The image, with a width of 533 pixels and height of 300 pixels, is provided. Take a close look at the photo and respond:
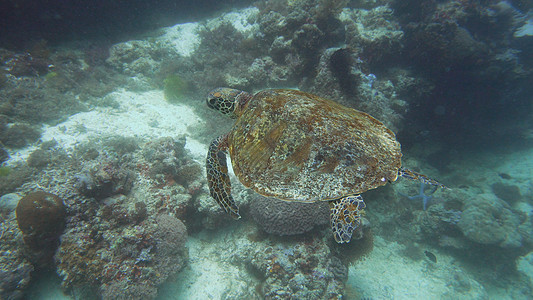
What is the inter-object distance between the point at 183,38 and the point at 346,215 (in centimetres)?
1225

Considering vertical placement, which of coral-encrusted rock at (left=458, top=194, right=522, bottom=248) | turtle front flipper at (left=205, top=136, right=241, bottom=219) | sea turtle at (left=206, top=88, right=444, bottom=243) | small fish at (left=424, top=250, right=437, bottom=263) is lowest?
small fish at (left=424, top=250, right=437, bottom=263)

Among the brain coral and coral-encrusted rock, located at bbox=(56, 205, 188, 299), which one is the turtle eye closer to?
the brain coral

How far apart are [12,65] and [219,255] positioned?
35.6ft

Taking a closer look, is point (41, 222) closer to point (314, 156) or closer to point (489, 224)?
point (314, 156)

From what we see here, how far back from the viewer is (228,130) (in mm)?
6566

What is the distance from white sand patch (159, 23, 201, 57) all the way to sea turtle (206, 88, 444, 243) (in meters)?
9.09

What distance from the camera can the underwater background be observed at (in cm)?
367

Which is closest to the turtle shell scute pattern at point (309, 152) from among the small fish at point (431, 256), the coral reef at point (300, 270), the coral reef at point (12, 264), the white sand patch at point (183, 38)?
the coral reef at point (300, 270)

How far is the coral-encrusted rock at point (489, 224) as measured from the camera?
6.38 m

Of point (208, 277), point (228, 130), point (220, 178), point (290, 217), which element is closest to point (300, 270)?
point (290, 217)

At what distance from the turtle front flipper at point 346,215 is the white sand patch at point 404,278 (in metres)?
3.18

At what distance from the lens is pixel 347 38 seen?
24.8 feet

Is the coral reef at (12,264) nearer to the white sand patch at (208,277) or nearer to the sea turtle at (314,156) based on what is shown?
the white sand patch at (208,277)

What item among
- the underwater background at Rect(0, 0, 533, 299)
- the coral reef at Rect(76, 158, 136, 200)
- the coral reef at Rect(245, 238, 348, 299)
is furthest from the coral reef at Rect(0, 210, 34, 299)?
the coral reef at Rect(245, 238, 348, 299)
